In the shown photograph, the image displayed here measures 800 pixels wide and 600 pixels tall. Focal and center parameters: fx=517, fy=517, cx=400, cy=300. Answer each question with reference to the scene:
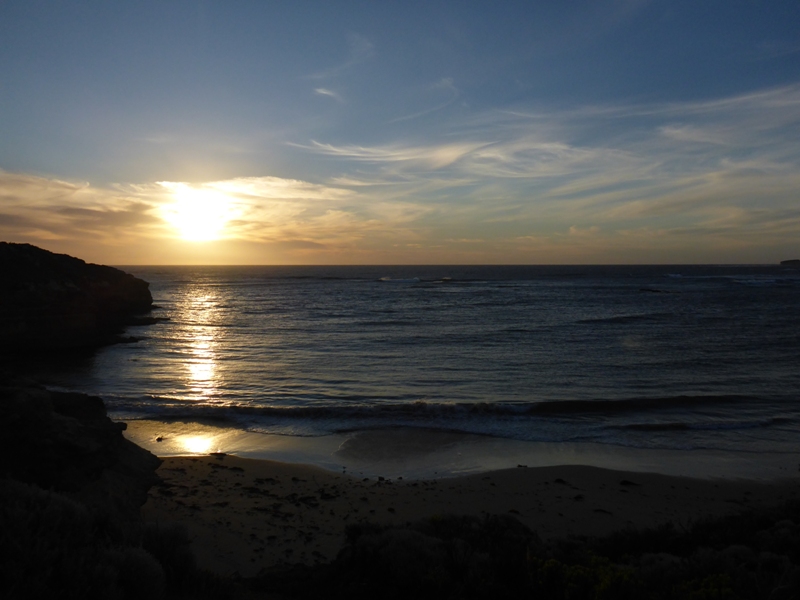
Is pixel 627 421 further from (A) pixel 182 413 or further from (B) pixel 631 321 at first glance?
(B) pixel 631 321

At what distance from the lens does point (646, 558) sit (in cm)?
540

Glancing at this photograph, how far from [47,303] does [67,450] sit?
24366 millimetres

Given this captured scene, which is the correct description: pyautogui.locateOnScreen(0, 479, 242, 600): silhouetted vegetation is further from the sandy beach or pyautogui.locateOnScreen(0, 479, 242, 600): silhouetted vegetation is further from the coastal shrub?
the sandy beach

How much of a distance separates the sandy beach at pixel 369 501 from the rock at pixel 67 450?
719mm

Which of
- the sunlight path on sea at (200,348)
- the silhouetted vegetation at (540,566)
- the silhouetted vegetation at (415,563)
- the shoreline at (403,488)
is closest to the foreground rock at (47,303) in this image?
the sunlight path on sea at (200,348)

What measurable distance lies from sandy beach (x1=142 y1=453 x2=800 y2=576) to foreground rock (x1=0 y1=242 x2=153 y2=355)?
20.8 meters

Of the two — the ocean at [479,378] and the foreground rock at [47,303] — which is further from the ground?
the foreground rock at [47,303]

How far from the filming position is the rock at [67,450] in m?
6.98

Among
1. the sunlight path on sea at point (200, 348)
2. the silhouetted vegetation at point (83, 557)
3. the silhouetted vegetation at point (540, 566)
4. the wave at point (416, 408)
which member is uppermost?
the silhouetted vegetation at point (83, 557)

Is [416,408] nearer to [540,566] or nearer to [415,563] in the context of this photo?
[415,563]

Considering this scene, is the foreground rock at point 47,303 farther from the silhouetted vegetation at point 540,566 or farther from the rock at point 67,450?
the silhouetted vegetation at point 540,566

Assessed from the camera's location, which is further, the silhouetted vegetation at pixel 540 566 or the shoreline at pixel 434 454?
the shoreline at pixel 434 454

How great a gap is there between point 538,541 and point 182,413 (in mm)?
12175

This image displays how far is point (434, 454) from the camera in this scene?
12070mm
